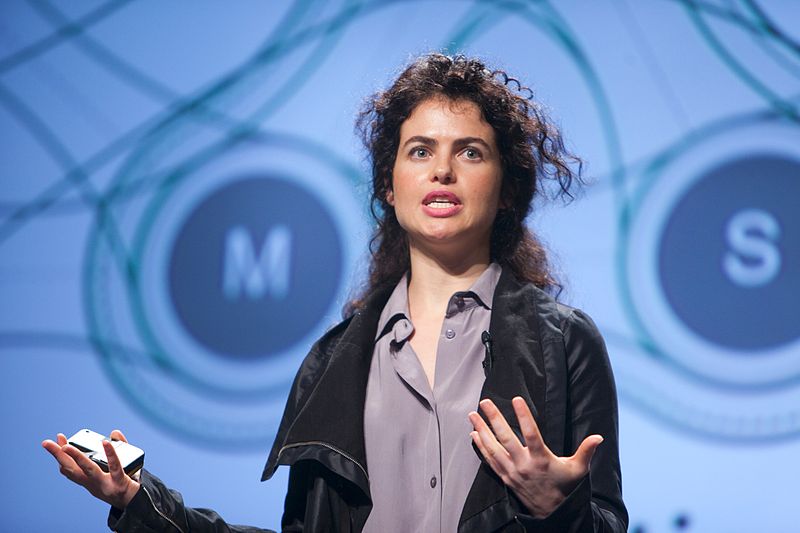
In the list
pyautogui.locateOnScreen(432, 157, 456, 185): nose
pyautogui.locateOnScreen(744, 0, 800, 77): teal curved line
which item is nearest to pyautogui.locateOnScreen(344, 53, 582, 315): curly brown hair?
pyautogui.locateOnScreen(432, 157, 456, 185): nose

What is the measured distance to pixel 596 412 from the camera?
4.29 ft

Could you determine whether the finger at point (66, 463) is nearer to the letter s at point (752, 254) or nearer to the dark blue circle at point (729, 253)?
the dark blue circle at point (729, 253)

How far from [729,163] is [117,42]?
5.94 feet

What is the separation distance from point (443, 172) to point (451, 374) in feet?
Result: 1.02

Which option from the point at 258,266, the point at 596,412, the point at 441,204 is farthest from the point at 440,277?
the point at 258,266

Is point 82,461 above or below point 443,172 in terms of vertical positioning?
below

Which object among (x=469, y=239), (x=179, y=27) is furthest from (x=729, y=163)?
(x=179, y=27)

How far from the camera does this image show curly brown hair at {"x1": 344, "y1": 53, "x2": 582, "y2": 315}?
59.0 inches

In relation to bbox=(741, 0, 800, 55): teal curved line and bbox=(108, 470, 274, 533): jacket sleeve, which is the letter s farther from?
bbox=(108, 470, 274, 533): jacket sleeve

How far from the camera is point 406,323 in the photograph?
145cm

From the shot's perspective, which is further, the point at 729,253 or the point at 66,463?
the point at 729,253

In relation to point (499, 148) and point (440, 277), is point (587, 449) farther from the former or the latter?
point (499, 148)

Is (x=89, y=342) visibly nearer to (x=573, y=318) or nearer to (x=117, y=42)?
(x=117, y=42)

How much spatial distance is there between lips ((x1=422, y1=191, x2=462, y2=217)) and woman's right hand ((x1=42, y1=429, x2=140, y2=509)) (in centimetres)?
58
